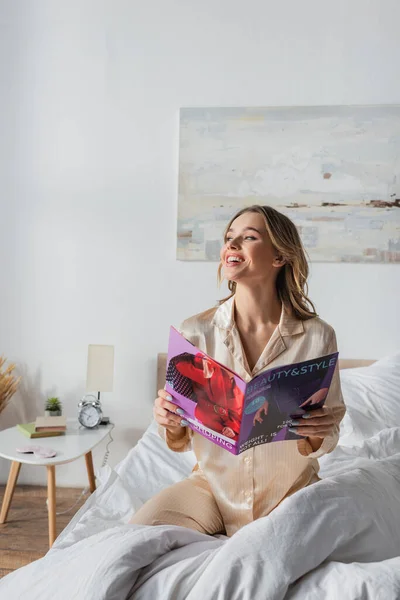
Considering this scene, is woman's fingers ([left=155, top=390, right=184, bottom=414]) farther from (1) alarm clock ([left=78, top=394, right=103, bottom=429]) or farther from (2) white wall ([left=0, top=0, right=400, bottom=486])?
(2) white wall ([left=0, top=0, right=400, bottom=486])

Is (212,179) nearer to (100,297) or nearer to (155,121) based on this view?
(155,121)

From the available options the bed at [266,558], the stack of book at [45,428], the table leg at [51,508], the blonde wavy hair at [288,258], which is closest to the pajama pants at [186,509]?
the bed at [266,558]

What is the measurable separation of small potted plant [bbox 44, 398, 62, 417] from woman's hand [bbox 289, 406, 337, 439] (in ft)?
5.96

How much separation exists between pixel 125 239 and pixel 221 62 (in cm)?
100

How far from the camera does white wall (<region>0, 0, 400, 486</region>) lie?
2.91 metres

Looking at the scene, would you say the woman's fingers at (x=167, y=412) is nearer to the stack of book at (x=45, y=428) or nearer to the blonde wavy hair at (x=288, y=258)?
the blonde wavy hair at (x=288, y=258)

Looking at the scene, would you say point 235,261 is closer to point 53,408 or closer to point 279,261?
point 279,261

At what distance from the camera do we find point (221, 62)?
2975 mm

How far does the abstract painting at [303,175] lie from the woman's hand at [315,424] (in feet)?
5.46

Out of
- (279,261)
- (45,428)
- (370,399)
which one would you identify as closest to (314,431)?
(279,261)

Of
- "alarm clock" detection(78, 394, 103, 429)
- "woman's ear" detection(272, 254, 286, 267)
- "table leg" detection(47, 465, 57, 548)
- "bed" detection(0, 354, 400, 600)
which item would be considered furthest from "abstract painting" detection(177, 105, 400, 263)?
"bed" detection(0, 354, 400, 600)

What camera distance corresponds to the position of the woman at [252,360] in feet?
4.60

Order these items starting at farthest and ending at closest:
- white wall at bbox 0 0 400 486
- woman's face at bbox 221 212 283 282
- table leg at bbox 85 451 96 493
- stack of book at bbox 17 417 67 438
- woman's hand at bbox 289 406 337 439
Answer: white wall at bbox 0 0 400 486
table leg at bbox 85 451 96 493
stack of book at bbox 17 417 67 438
woman's face at bbox 221 212 283 282
woman's hand at bbox 289 406 337 439

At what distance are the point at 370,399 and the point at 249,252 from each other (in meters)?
1.26
